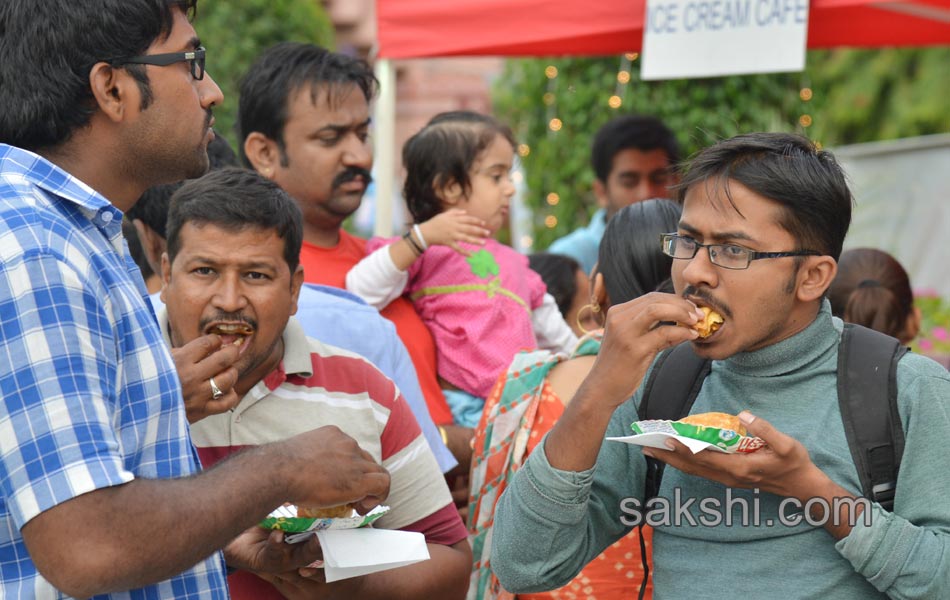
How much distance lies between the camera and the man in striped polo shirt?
111 inches

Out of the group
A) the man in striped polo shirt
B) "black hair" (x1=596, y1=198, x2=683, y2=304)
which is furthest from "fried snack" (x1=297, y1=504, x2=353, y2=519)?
"black hair" (x1=596, y1=198, x2=683, y2=304)

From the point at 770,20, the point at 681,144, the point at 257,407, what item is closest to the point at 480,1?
the point at 770,20

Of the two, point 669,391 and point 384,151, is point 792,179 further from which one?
point 384,151

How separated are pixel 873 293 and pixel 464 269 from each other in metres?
1.51

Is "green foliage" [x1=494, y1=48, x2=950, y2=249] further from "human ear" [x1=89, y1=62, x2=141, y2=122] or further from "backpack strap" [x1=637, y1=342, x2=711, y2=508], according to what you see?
"human ear" [x1=89, y1=62, x2=141, y2=122]

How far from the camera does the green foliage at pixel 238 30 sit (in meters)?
10.9

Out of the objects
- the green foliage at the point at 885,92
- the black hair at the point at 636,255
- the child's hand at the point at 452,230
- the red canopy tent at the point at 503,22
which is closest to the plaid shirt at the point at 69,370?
the black hair at the point at 636,255

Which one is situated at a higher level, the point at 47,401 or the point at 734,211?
the point at 734,211

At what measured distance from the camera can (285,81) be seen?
165 inches

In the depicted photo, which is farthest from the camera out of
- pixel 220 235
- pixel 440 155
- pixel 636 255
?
pixel 440 155

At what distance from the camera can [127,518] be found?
5.80ft

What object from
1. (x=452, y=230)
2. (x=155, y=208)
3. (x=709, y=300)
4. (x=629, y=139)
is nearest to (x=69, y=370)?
(x=709, y=300)

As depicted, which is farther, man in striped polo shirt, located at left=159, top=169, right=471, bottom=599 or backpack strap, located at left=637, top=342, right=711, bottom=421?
man in striped polo shirt, located at left=159, top=169, right=471, bottom=599

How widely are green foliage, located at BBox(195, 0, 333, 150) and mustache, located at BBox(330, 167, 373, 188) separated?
21.8ft
